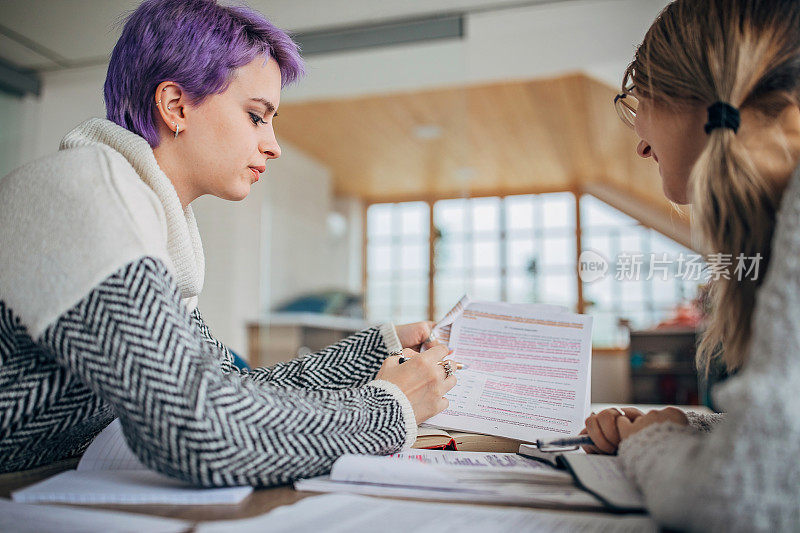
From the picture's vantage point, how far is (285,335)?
17.6ft

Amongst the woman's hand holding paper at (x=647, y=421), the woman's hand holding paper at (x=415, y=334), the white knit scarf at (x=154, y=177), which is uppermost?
the white knit scarf at (x=154, y=177)

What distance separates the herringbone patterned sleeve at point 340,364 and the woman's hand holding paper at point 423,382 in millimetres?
150

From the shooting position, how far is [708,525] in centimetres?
46

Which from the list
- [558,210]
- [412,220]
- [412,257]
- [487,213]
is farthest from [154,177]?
[558,210]

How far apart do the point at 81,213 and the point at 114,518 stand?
312 mm

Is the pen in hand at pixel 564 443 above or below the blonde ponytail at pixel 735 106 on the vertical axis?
below

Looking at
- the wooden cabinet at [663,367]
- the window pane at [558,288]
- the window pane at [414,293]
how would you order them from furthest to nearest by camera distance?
the window pane at [558,288] < the wooden cabinet at [663,367] < the window pane at [414,293]

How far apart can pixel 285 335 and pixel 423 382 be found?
470 centimetres

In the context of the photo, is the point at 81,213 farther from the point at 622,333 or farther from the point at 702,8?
the point at 622,333

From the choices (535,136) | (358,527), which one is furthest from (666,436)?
(535,136)

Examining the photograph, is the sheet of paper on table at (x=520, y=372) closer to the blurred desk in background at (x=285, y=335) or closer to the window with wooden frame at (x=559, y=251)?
the blurred desk in background at (x=285, y=335)

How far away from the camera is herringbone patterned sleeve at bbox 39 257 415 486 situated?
59 centimetres

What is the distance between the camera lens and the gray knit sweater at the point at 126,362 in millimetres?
593

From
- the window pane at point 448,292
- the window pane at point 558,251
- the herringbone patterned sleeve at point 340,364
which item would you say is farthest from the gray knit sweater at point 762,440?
the window pane at point 558,251
